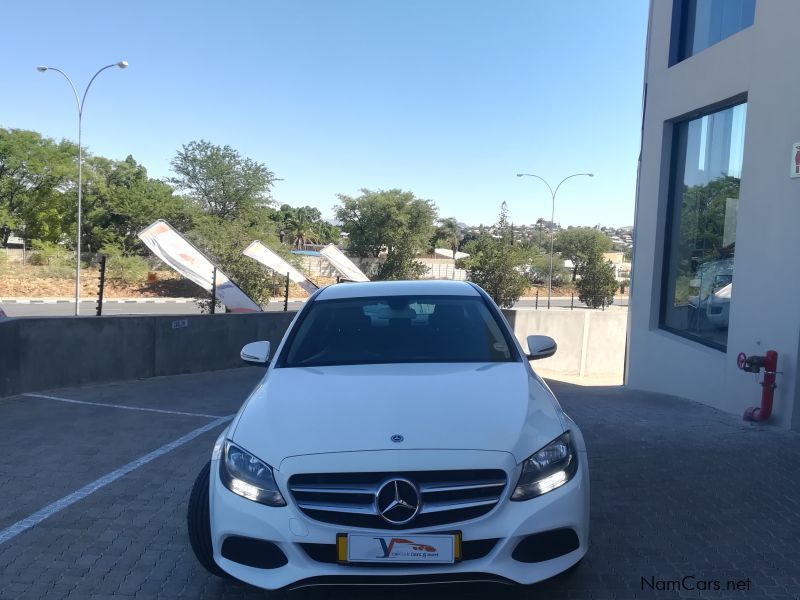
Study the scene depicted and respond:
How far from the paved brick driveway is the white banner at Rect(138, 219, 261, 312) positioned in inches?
306

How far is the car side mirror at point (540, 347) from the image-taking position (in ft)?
15.1

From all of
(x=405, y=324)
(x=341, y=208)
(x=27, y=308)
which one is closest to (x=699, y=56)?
(x=405, y=324)

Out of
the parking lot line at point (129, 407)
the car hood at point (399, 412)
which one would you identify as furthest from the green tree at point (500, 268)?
the car hood at point (399, 412)

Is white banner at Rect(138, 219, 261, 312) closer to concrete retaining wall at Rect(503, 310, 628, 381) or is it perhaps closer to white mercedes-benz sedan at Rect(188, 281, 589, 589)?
concrete retaining wall at Rect(503, 310, 628, 381)

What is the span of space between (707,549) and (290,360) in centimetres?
256

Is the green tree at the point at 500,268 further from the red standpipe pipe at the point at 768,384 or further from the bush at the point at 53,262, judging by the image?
the red standpipe pipe at the point at 768,384

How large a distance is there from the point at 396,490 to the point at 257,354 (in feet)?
6.67

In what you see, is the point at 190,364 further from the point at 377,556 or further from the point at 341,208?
the point at 341,208

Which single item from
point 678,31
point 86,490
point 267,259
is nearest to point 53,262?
point 267,259

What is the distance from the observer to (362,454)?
2934 mm

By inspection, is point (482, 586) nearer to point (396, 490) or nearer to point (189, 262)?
point (396, 490)

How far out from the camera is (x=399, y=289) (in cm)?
500

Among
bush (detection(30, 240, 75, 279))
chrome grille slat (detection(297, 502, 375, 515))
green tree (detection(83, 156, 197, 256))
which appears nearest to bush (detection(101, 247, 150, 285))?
bush (detection(30, 240, 75, 279))

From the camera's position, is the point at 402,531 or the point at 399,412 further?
the point at 399,412
